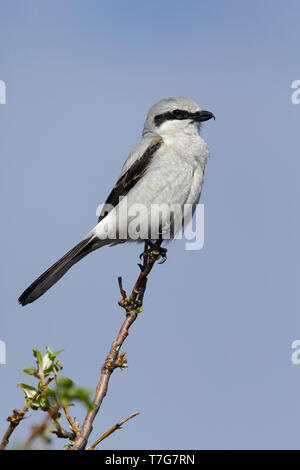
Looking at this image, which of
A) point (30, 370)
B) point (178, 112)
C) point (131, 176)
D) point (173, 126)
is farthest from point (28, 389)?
point (178, 112)

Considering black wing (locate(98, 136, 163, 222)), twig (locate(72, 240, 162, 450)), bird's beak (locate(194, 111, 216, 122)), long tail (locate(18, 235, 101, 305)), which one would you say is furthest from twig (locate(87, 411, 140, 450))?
bird's beak (locate(194, 111, 216, 122))

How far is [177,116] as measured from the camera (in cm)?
515

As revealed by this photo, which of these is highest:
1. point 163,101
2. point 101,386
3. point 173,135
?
point 163,101

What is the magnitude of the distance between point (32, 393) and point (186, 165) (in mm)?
3016

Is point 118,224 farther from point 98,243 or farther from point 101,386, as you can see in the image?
point 101,386

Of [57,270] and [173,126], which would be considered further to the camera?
[173,126]

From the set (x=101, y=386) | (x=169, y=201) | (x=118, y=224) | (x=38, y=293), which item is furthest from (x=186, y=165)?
(x=101, y=386)

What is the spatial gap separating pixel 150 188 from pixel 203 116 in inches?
37.8

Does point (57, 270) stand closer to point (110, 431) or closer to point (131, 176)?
point (131, 176)

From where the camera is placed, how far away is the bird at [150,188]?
4469 mm

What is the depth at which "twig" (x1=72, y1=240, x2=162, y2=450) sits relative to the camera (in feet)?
5.92

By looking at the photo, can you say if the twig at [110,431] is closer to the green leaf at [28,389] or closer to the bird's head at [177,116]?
the green leaf at [28,389]

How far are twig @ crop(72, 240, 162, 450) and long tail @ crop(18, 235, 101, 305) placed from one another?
3.25 feet

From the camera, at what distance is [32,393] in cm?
183
